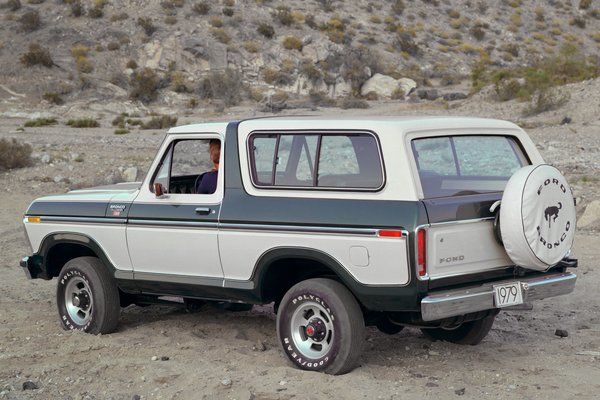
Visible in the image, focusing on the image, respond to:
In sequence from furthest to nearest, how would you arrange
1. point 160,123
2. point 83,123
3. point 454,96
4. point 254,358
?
1. point 454,96
2. point 83,123
3. point 160,123
4. point 254,358

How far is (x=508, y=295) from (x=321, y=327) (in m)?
1.23

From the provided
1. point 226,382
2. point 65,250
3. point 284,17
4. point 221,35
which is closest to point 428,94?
point 221,35

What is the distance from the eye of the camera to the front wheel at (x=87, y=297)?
7.48m

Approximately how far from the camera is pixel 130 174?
18328 mm

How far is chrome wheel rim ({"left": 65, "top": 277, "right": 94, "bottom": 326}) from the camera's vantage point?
301 inches

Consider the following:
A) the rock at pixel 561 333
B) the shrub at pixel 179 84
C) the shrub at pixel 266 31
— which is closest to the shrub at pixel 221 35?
the shrub at pixel 266 31

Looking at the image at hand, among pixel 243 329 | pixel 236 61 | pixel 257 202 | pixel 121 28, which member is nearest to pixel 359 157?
pixel 257 202

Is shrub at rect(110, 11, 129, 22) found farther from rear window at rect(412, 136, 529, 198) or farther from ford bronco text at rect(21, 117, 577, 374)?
rear window at rect(412, 136, 529, 198)

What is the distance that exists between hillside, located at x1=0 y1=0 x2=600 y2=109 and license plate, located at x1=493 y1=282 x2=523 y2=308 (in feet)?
88.0

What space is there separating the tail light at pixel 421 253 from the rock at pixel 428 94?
105 feet

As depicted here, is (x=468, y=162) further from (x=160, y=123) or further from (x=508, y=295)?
(x=160, y=123)

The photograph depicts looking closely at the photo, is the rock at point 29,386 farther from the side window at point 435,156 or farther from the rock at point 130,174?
the rock at point 130,174

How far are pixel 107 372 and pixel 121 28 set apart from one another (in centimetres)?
3931

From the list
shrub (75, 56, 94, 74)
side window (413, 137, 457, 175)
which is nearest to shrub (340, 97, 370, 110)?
shrub (75, 56, 94, 74)
